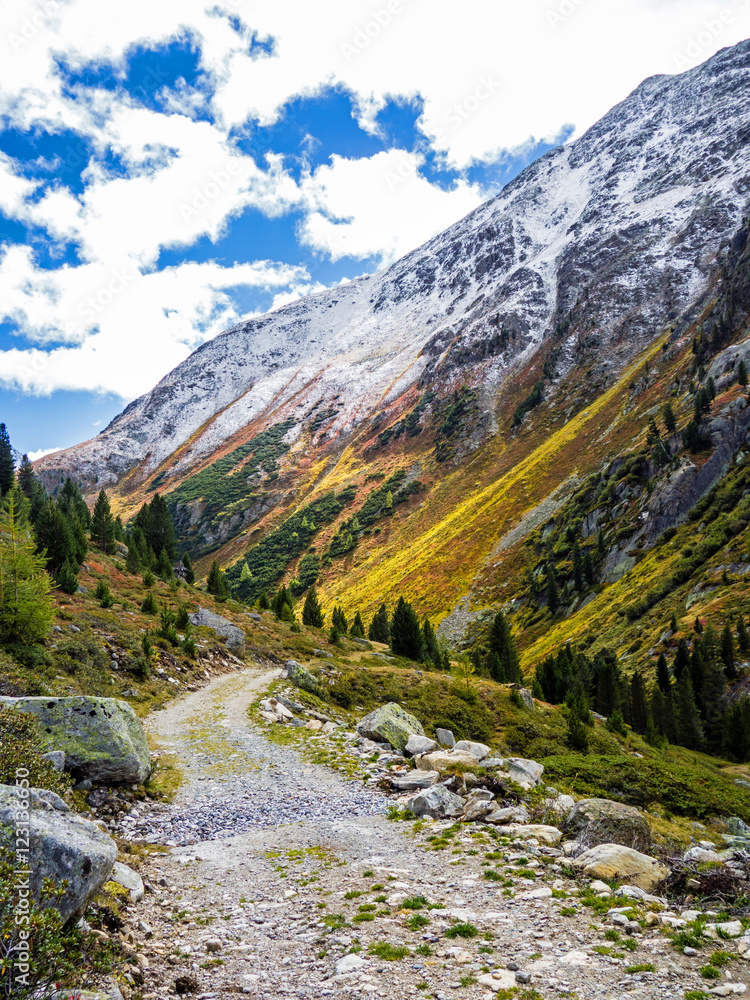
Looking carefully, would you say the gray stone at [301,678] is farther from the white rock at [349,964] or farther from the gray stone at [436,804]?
the white rock at [349,964]

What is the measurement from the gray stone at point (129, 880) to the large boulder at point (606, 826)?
8.85 m

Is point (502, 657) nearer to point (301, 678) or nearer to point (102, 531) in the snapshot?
point (301, 678)

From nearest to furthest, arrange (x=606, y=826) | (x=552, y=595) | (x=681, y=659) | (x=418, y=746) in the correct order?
(x=606, y=826) → (x=418, y=746) → (x=681, y=659) → (x=552, y=595)

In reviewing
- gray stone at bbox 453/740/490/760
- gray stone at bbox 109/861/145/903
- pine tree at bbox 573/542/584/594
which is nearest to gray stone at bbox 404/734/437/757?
gray stone at bbox 453/740/490/760

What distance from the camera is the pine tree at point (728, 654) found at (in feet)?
147

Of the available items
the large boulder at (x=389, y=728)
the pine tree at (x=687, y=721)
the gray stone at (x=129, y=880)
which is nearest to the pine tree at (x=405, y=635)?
the pine tree at (x=687, y=721)

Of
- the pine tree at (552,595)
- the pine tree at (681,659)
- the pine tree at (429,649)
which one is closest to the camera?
the pine tree at (681,659)

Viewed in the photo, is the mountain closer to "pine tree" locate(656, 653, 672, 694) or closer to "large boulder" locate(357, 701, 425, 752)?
"pine tree" locate(656, 653, 672, 694)

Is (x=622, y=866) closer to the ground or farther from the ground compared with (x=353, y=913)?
closer to the ground

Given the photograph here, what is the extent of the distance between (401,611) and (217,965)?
1735 inches

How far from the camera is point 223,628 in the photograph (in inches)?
1469

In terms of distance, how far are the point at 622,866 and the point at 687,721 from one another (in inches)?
1693

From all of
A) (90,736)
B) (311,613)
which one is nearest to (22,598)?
(90,736)

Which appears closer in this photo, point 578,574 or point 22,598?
point 22,598
